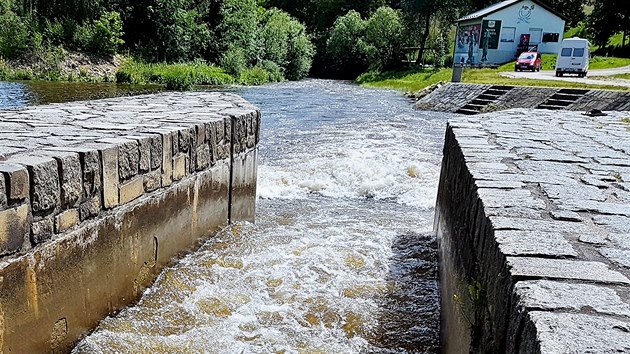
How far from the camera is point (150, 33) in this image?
35.4 meters

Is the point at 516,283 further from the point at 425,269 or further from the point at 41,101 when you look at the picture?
the point at 41,101

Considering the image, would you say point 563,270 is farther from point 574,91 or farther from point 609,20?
point 609,20

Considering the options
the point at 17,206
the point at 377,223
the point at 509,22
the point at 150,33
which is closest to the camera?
the point at 17,206

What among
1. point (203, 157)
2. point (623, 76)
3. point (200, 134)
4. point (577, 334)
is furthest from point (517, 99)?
point (577, 334)

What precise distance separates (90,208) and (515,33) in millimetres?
41191

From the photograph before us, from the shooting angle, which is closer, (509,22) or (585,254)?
(585,254)

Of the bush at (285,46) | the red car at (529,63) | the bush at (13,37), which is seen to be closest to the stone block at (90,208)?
the bush at (13,37)

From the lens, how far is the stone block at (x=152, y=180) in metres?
4.36

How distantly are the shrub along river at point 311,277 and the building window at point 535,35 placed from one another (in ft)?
112

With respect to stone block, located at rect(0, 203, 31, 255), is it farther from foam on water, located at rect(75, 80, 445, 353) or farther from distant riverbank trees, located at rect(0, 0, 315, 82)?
distant riverbank trees, located at rect(0, 0, 315, 82)

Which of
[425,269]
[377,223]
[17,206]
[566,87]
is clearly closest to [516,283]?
[17,206]

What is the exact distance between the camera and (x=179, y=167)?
491 centimetres

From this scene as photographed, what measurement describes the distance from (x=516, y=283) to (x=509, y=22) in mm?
41817

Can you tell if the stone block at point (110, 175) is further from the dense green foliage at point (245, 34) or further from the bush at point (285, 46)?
the bush at point (285, 46)
